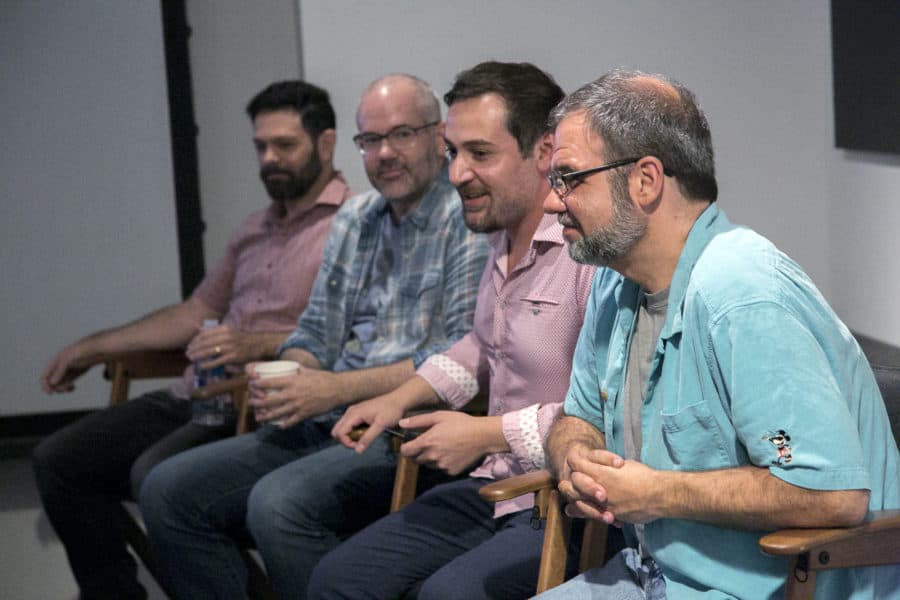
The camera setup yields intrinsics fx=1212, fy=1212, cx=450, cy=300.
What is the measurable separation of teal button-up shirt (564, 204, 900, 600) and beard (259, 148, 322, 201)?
6.46 ft

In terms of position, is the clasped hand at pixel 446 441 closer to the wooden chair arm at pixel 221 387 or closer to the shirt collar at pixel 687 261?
the shirt collar at pixel 687 261

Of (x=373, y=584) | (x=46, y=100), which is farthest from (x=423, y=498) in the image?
(x=46, y=100)

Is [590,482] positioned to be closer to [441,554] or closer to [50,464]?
[441,554]

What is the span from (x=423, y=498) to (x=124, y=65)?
2.97m

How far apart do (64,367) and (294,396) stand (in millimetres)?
1158

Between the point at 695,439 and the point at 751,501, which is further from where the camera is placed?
the point at 695,439

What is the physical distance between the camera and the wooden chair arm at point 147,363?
12.5ft

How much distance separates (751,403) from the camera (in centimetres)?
168

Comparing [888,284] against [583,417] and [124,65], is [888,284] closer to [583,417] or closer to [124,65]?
[583,417]

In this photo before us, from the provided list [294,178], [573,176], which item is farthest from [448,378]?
[294,178]

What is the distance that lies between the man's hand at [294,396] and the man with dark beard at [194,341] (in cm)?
57

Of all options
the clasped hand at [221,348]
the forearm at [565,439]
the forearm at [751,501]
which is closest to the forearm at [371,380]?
the clasped hand at [221,348]

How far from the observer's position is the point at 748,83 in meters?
4.11

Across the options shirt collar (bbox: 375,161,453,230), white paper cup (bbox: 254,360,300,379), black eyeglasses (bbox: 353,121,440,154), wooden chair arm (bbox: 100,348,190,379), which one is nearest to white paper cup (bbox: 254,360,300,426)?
white paper cup (bbox: 254,360,300,379)
